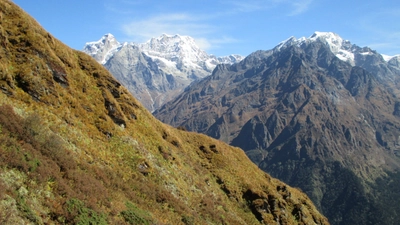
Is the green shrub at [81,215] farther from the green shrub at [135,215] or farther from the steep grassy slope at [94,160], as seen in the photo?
the green shrub at [135,215]

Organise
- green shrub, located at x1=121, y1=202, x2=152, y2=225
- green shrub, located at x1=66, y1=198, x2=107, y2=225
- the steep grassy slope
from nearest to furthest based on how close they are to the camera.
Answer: green shrub, located at x1=66, y1=198, x2=107, y2=225
the steep grassy slope
green shrub, located at x1=121, y1=202, x2=152, y2=225

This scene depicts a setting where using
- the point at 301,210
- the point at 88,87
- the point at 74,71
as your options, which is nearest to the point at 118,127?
the point at 88,87

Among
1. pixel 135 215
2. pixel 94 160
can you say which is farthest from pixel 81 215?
pixel 94 160

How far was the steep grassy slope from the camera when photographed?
61.7 feet

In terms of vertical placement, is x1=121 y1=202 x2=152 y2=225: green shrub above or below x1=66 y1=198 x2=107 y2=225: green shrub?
below

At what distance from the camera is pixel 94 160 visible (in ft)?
88.7

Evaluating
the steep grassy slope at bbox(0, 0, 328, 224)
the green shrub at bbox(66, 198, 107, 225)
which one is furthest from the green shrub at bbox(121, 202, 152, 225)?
the green shrub at bbox(66, 198, 107, 225)

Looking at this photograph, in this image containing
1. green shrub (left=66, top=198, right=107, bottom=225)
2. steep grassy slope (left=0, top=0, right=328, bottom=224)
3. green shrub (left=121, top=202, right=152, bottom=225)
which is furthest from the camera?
green shrub (left=121, top=202, right=152, bottom=225)

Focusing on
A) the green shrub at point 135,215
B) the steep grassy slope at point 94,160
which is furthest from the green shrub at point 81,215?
the green shrub at point 135,215

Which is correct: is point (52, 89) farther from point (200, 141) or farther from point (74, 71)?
point (200, 141)

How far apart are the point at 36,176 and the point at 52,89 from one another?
1382 cm

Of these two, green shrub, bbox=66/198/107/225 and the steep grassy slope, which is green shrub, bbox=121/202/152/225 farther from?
green shrub, bbox=66/198/107/225

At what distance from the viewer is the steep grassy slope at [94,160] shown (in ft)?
61.7

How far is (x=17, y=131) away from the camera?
21.3 metres
